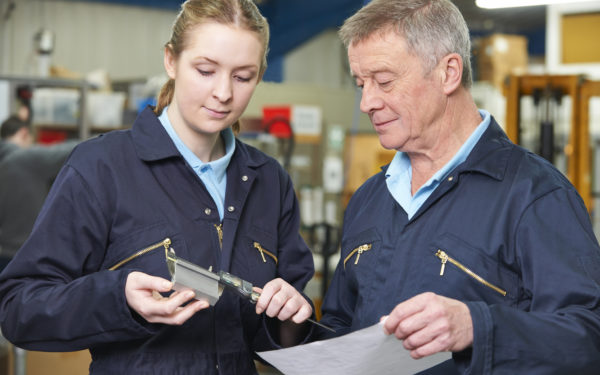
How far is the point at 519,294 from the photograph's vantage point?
3.89 ft

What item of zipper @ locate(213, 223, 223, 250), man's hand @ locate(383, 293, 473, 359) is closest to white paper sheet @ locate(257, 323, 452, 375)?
man's hand @ locate(383, 293, 473, 359)

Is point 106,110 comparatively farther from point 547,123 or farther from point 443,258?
point 443,258

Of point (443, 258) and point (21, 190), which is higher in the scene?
point (443, 258)

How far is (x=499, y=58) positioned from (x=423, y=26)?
236 inches

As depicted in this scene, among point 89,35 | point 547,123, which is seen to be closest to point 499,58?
point 547,123

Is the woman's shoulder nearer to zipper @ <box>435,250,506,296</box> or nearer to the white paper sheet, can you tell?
the white paper sheet

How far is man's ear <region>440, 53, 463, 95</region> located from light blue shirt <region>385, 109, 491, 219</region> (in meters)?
0.10

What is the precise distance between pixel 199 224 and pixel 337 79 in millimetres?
10178

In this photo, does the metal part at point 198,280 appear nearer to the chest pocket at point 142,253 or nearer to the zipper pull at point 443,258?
the chest pocket at point 142,253

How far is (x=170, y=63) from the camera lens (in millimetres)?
1407

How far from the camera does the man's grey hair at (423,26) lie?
1289 millimetres

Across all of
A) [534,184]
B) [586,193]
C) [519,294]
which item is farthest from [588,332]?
[586,193]

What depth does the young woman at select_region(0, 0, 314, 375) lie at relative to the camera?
1179 millimetres

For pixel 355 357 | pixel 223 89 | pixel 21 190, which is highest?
pixel 223 89
